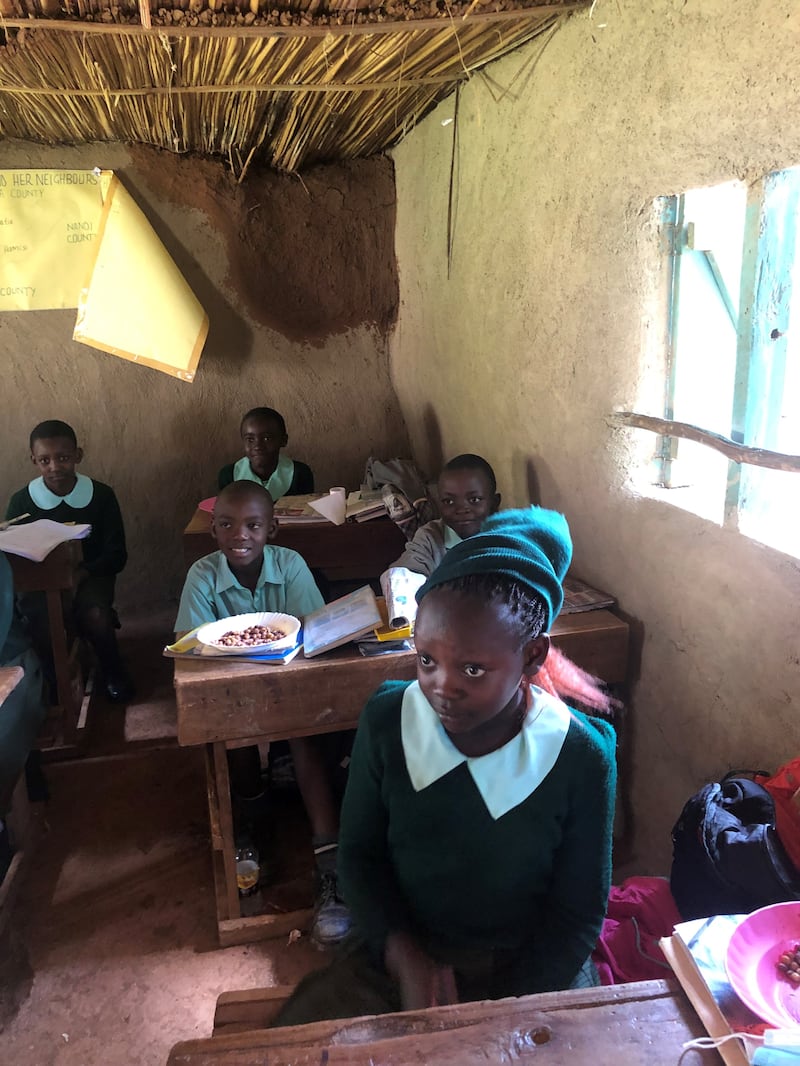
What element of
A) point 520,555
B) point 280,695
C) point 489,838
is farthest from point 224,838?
point 520,555

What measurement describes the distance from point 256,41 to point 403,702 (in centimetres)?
231

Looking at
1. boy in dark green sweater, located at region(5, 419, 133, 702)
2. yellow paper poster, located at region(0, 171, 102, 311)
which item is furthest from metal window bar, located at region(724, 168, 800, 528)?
yellow paper poster, located at region(0, 171, 102, 311)

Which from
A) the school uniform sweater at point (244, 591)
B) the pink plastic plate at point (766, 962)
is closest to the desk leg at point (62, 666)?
the school uniform sweater at point (244, 591)

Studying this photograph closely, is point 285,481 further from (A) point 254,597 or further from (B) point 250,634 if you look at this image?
(B) point 250,634

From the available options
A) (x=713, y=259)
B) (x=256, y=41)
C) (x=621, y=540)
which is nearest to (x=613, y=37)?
(x=713, y=259)

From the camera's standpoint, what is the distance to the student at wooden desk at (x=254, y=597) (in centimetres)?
236

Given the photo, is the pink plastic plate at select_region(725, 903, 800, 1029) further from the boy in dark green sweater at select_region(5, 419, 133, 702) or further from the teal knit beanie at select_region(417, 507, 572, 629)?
the boy in dark green sweater at select_region(5, 419, 133, 702)

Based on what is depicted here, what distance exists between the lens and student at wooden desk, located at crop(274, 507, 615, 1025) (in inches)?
46.0

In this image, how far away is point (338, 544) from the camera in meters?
3.45

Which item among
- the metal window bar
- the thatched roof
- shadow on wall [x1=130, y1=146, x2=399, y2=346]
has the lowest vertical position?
the metal window bar

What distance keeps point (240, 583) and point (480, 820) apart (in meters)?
1.47

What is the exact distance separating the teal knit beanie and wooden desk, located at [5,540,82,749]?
2.25 m

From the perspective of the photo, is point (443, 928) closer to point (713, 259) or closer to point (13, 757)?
point (13, 757)

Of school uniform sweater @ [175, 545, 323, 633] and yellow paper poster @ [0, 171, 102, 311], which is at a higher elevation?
yellow paper poster @ [0, 171, 102, 311]
